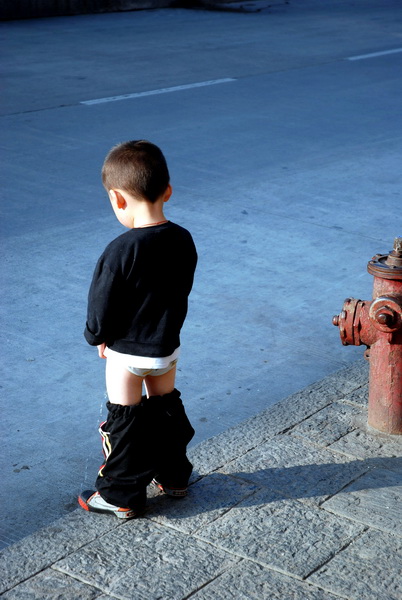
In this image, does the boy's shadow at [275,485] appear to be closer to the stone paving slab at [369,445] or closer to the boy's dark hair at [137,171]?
the stone paving slab at [369,445]

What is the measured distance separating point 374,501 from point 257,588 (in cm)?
64

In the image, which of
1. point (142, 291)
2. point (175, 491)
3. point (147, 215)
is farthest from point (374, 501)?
point (147, 215)

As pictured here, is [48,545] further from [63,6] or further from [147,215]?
[63,6]

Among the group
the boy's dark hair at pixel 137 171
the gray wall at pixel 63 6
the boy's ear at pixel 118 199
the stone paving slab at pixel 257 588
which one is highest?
the gray wall at pixel 63 6

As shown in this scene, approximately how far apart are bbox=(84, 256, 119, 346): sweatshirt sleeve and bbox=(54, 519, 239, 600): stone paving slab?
648mm

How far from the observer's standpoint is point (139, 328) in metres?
2.78

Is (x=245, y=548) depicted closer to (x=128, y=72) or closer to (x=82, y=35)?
(x=128, y=72)

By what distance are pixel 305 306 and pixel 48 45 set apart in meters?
11.2

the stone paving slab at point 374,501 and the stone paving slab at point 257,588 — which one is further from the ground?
the stone paving slab at point 257,588

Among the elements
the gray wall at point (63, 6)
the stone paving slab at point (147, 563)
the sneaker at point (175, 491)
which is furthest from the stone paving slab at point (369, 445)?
the gray wall at point (63, 6)

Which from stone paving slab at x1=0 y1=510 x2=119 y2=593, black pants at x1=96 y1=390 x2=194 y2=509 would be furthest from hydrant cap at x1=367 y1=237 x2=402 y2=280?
stone paving slab at x1=0 y1=510 x2=119 y2=593

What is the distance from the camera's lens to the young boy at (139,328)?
2.69m

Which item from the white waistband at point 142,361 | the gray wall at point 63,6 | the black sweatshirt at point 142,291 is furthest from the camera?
the gray wall at point 63,6

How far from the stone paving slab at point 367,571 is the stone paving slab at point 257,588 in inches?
2.1
